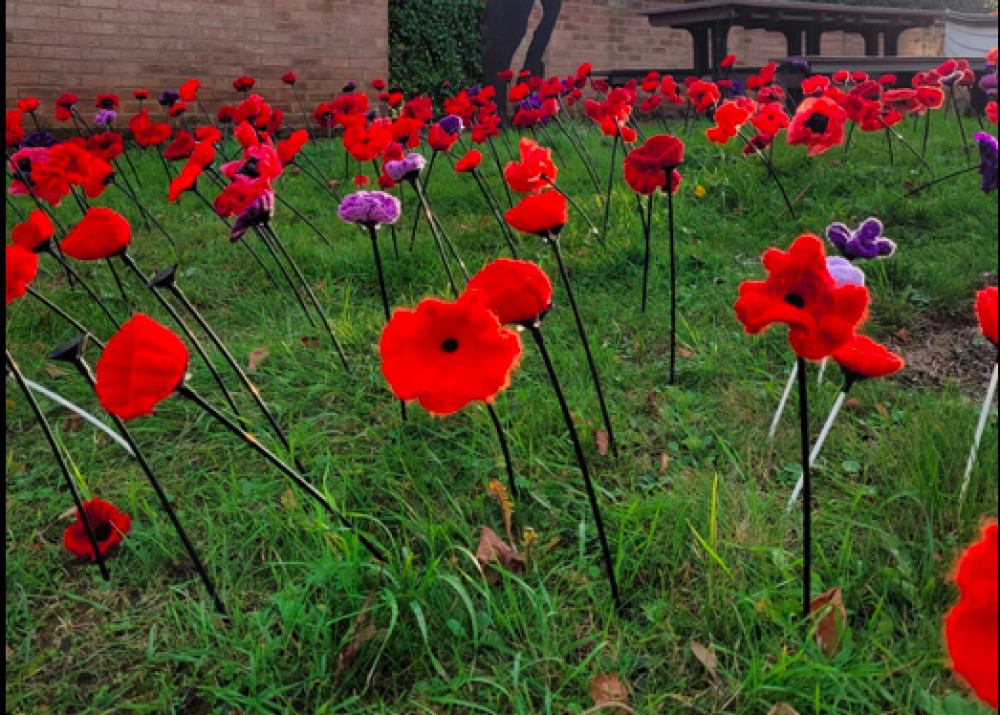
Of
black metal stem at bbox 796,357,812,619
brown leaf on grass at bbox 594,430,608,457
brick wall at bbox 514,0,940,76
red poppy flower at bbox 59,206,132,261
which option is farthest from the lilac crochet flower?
brick wall at bbox 514,0,940,76

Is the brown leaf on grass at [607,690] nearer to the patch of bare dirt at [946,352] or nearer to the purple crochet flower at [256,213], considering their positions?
the purple crochet flower at [256,213]

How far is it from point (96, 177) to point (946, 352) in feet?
9.16

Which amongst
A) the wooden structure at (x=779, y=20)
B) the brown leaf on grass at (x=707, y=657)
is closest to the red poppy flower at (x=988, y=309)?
the brown leaf on grass at (x=707, y=657)

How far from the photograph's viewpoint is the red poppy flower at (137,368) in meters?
1.02

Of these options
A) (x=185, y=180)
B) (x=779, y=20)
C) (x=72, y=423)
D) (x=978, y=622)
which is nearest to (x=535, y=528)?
(x=978, y=622)

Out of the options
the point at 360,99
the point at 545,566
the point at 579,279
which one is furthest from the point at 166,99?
the point at 545,566

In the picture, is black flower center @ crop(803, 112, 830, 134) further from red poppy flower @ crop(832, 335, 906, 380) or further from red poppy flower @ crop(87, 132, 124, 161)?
red poppy flower @ crop(87, 132, 124, 161)

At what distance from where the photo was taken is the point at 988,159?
2148 mm

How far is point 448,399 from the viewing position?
3.31ft

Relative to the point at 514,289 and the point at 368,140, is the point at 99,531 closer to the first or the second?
the point at 514,289

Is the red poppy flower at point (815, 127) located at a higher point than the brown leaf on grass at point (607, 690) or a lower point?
higher

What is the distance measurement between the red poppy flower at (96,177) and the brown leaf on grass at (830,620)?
245 cm

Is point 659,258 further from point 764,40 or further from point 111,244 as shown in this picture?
point 764,40

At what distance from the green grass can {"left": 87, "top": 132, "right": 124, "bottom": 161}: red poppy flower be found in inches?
25.4
